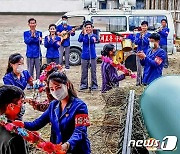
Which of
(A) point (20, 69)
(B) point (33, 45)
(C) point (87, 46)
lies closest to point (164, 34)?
(C) point (87, 46)

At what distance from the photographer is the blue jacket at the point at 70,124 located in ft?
13.1

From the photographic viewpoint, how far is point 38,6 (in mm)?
35781

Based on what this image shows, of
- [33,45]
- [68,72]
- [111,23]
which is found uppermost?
[111,23]

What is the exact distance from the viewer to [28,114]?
8711 mm

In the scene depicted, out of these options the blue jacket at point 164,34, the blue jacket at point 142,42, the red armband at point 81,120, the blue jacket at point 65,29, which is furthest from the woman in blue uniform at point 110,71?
the blue jacket at point 164,34

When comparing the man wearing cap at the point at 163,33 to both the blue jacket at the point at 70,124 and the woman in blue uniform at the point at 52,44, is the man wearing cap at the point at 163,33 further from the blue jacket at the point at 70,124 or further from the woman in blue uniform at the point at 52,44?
the blue jacket at the point at 70,124

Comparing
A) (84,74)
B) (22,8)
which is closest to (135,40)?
(84,74)

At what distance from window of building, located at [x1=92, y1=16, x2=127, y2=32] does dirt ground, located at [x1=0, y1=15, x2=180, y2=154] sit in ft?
4.20

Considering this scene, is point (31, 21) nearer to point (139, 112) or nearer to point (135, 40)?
point (135, 40)

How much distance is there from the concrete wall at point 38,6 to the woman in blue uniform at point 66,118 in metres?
31.7

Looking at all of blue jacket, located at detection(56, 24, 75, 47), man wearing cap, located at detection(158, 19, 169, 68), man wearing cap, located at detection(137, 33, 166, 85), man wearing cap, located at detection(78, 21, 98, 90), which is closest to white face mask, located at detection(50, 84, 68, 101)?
man wearing cap, located at detection(137, 33, 166, 85)

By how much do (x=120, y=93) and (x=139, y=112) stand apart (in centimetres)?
123

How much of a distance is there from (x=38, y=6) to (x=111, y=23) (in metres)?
22.4

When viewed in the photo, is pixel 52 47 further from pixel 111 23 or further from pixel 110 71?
pixel 111 23
